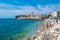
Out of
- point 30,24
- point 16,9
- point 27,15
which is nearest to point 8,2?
point 16,9

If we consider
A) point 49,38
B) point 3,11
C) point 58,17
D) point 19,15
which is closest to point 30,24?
point 19,15

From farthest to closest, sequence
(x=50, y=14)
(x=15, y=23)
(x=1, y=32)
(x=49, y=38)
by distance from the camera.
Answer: (x=15, y=23) < (x=1, y=32) < (x=50, y=14) < (x=49, y=38)

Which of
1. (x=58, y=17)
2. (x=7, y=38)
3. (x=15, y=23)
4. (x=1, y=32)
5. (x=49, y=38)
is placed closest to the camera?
(x=49, y=38)

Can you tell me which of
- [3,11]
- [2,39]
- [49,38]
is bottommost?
[2,39]

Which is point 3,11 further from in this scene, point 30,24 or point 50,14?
point 30,24

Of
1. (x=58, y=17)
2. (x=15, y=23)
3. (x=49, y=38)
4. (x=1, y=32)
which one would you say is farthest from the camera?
(x=15, y=23)

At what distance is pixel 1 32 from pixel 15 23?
188cm

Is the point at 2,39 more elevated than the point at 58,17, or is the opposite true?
the point at 58,17

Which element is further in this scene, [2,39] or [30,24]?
[30,24]

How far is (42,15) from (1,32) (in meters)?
1.74

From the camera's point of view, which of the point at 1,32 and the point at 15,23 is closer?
the point at 1,32

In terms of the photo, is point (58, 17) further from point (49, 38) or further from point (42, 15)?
point (49, 38)

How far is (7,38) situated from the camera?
225 inches

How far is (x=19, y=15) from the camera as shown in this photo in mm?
6449
